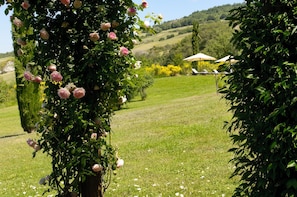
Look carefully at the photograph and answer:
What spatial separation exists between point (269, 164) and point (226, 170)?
4.35 metres

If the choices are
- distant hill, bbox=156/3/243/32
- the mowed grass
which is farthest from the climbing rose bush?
distant hill, bbox=156/3/243/32

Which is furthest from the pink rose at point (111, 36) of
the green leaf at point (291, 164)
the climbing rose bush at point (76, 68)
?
the green leaf at point (291, 164)

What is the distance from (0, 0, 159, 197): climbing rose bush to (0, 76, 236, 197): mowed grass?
72 cm

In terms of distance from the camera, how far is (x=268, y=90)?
2859 millimetres

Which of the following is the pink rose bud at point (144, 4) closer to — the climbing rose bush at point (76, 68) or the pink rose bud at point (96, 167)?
the climbing rose bush at point (76, 68)

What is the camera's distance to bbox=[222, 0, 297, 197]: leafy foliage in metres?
2.80

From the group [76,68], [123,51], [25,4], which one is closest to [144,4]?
[123,51]

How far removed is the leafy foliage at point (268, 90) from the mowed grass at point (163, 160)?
128 centimetres

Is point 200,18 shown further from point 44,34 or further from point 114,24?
point 44,34

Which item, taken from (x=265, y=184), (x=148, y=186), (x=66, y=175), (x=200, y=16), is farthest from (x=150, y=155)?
(x=200, y=16)

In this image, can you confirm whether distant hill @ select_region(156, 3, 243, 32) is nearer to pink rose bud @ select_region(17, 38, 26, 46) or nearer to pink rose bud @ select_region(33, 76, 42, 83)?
pink rose bud @ select_region(17, 38, 26, 46)

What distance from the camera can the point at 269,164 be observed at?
2.90 meters

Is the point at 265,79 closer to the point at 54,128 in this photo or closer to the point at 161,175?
the point at 54,128

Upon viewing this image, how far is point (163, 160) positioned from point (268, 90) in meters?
5.99
